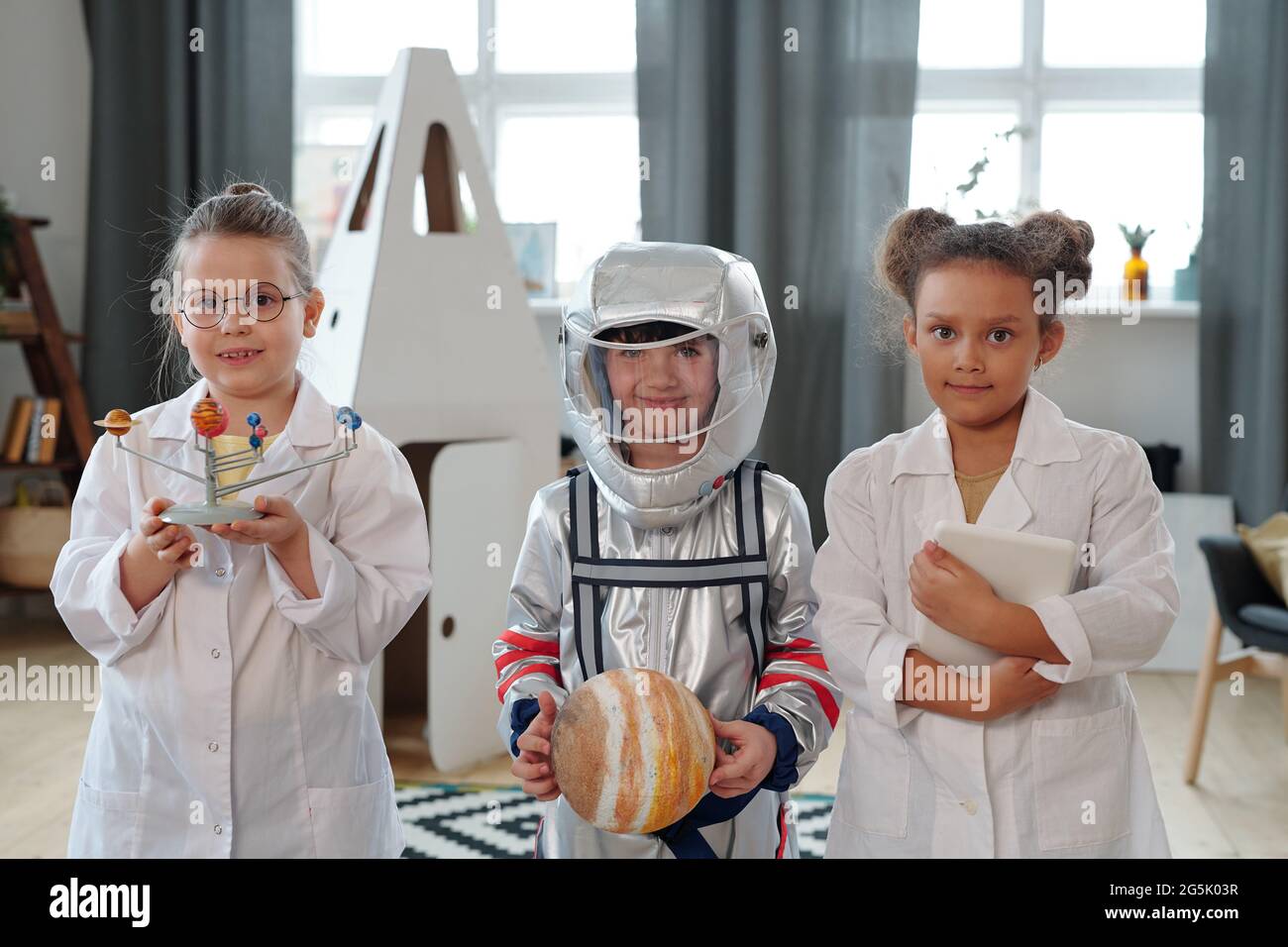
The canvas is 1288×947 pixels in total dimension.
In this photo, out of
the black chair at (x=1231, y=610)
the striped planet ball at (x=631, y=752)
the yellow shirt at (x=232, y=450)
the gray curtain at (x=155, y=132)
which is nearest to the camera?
the striped planet ball at (x=631, y=752)

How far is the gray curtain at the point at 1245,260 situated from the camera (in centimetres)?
415

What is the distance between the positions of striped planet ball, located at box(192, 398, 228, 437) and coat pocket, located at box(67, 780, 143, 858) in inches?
17.7

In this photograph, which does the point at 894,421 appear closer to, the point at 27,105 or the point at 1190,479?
the point at 1190,479

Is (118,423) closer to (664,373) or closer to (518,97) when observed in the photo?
(664,373)

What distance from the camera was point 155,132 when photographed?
15.2 feet

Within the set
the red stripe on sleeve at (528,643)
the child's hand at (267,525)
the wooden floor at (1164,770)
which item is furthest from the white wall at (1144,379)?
the child's hand at (267,525)

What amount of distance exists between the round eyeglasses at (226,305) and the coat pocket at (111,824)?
53cm

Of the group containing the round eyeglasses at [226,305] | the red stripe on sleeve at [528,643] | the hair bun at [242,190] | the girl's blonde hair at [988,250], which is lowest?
the red stripe on sleeve at [528,643]

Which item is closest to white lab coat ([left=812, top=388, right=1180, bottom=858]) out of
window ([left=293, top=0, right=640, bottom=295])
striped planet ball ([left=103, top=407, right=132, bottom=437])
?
striped planet ball ([left=103, top=407, right=132, bottom=437])

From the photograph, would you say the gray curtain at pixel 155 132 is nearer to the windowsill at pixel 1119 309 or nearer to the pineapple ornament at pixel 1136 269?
the windowsill at pixel 1119 309

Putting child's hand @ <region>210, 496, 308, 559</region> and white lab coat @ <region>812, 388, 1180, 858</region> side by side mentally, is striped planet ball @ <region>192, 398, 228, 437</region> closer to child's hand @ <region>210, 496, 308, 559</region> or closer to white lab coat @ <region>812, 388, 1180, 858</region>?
child's hand @ <region>210, 496, 308, 559</region>

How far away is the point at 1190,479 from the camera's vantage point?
4.51m

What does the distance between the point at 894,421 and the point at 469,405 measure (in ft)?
6.64
